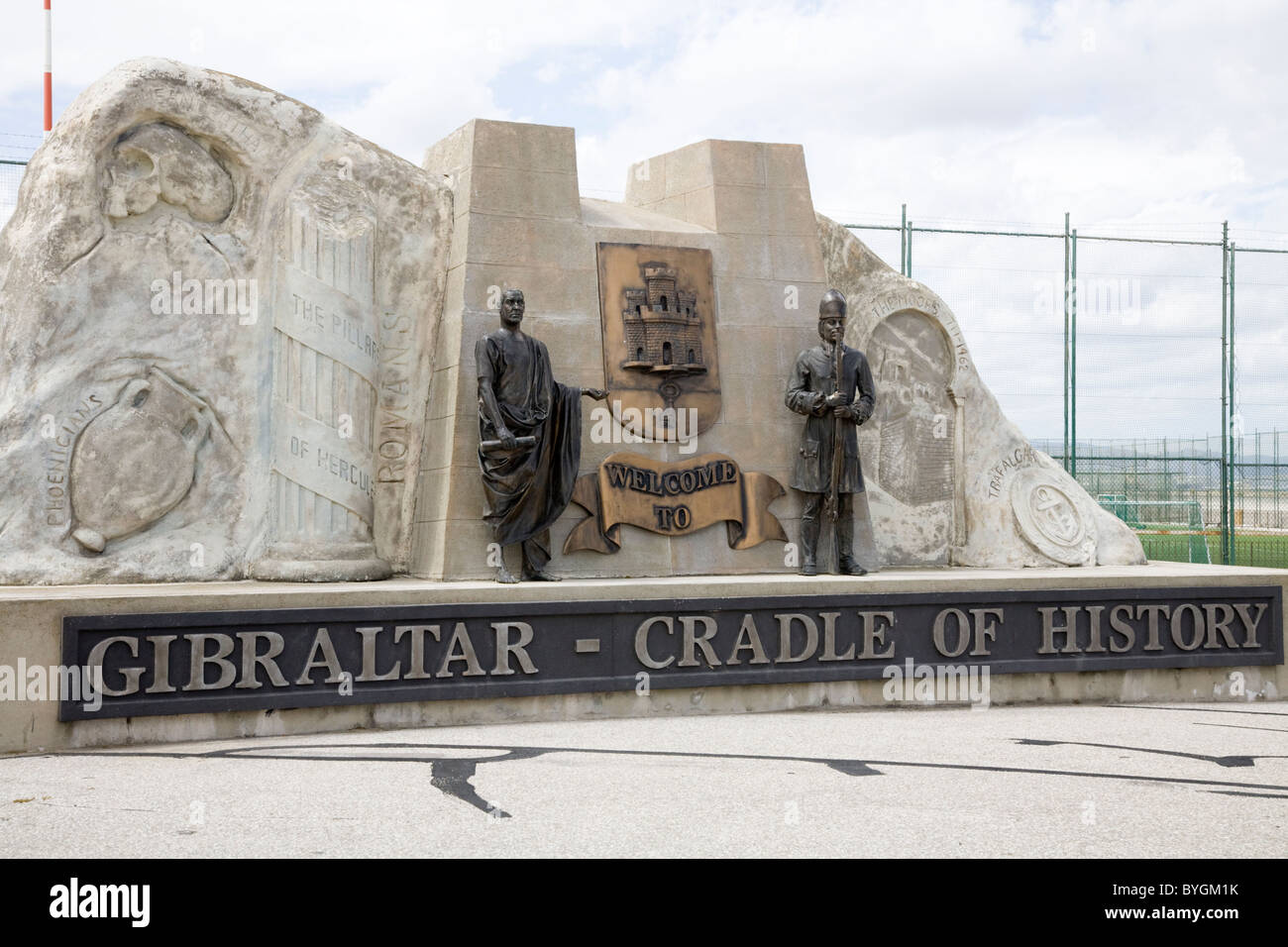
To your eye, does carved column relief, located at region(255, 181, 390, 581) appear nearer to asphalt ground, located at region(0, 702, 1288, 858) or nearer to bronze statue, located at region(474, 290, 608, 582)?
bronze statue, located at region(474, 290, 608, 582)

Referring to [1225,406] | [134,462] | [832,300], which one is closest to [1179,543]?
[1225,406]

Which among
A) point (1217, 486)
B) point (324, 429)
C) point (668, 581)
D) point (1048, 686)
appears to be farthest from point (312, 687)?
point (1217, 486)

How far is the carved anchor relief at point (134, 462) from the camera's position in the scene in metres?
7.98

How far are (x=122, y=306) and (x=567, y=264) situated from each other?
2.86m

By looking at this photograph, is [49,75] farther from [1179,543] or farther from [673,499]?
[1179,543]

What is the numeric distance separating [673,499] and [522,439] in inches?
52.4

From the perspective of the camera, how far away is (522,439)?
8477 millimetres

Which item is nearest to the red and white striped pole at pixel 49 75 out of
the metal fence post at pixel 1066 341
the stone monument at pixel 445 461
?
the stone monument at pixel 445 461

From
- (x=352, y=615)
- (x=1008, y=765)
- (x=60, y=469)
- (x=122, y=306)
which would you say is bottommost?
(x=1008, y=765)

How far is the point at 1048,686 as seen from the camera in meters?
9.24

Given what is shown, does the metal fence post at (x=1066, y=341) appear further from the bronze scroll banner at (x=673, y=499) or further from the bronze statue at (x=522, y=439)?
the bronze statue at (x=522, y=439)

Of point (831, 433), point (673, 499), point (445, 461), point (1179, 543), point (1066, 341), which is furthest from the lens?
point (1179, 543)

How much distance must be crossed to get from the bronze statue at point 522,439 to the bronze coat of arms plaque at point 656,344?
0.65 metres

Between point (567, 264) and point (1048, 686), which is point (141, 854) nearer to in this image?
point (567, 264)
